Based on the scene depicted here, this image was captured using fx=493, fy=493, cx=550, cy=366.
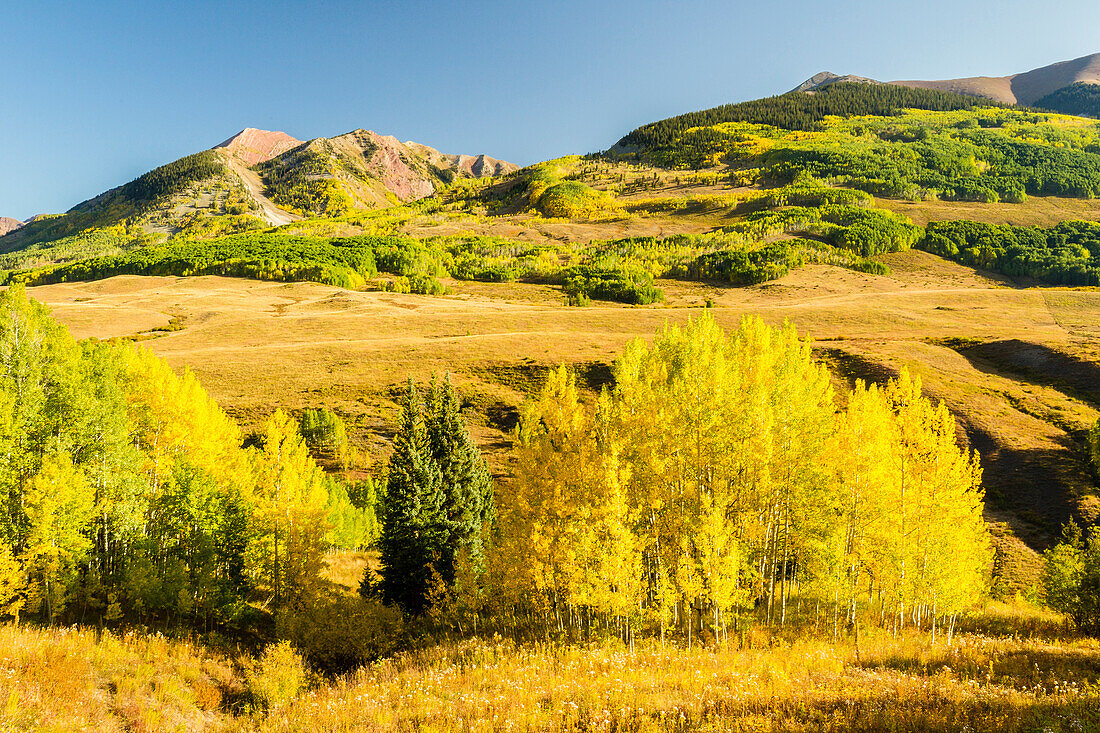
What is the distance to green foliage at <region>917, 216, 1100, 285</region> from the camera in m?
152

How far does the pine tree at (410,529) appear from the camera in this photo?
28.0 m

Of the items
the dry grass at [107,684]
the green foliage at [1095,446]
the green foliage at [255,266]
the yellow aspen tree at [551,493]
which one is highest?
the green foliage at [255,266]

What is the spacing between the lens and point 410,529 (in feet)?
91.7

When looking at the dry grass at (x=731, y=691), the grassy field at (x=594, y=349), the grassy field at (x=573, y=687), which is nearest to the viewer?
the dry grass at (x=731, y=691)

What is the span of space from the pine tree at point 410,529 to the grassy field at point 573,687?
6261mm

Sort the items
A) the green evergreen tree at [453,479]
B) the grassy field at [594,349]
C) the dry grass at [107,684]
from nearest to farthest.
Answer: the dry grass at [107,684]
the green evergreen tree at [453,479]
the grassy field at [594,349]

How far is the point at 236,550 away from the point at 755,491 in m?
27.5

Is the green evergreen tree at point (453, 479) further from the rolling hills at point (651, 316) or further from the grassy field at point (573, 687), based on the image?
the rolling hills at point (651, 316)

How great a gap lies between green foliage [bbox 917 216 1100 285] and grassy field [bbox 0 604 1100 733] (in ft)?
627

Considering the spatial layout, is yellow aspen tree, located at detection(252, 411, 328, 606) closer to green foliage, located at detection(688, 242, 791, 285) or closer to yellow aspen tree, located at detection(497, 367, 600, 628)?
yellow aspen tree, located at detection(497, 367, 600, 628)

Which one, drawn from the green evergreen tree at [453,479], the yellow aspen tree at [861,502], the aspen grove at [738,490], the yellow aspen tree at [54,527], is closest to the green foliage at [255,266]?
the green evergreen tree at [453,479]

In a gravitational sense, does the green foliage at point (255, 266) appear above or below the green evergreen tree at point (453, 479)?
above

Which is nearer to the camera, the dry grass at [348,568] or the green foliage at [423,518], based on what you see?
the green foliage at [423,518]

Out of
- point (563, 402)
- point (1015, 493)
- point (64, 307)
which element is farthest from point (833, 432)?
point (64, 307)
